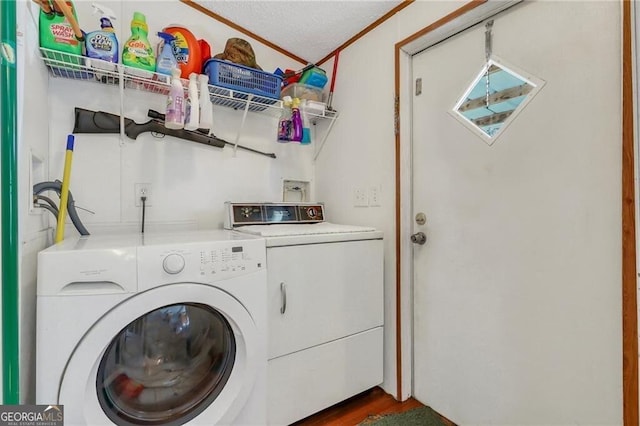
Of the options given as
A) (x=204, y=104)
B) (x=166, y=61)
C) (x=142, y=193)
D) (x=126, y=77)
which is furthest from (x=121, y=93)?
(x=142, y=193)

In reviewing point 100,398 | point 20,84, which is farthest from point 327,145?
point 100,398

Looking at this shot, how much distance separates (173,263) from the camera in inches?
38.4

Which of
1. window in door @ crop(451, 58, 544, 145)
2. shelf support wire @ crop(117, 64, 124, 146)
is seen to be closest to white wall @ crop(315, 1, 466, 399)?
window in door @ crop(451, 58, 544, 145)

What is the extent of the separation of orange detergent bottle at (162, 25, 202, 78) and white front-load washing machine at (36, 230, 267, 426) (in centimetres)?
93

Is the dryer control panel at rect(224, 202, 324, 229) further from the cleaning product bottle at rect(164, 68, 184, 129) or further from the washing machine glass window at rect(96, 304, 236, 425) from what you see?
the washing machine glass window at rect(96, 304, 236, 425)

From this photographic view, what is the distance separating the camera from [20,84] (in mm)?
782

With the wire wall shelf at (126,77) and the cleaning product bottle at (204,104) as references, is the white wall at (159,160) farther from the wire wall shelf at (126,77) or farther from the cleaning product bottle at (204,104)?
the cleaning product bottle at (204,104)

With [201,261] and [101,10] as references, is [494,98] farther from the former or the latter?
[101,10]

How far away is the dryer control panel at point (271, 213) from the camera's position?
5.40 feet

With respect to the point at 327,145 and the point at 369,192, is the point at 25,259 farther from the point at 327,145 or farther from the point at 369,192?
the point at 327,145

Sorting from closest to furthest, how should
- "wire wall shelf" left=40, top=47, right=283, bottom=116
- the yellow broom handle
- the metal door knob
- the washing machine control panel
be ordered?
the washing machine control panel
the yellow broom handle
"wire wall shelf" left=40, top=47, right=283, bottom=116
the metal door knob

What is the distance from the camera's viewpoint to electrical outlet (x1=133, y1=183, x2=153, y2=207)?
1557mm

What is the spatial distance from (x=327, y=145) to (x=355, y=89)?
1.37ft

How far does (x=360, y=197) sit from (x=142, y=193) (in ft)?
4.05
